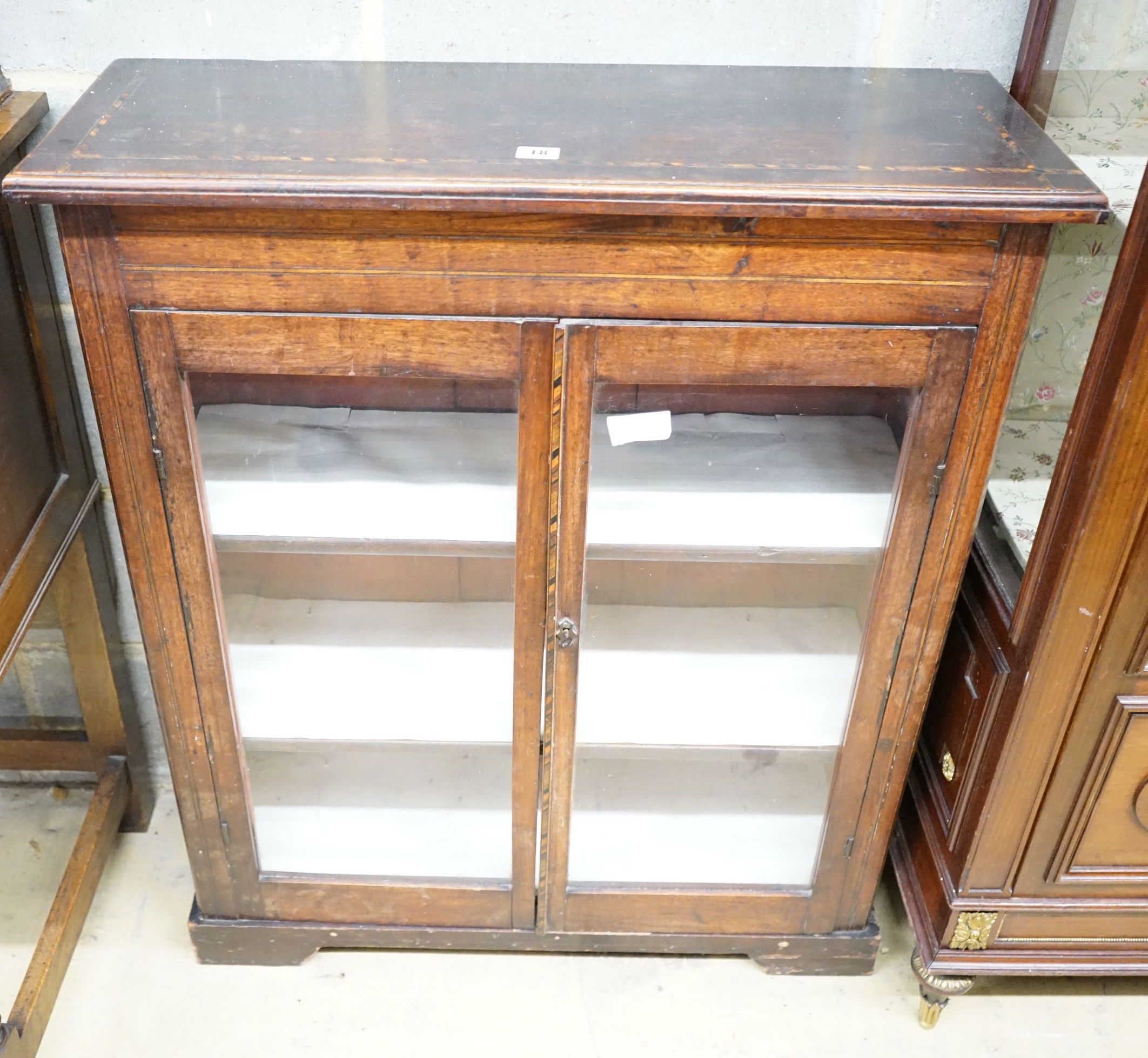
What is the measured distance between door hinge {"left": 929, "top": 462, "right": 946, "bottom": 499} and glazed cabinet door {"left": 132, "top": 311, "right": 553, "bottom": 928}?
0.46 m

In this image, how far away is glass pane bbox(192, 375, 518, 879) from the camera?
4.60 ft

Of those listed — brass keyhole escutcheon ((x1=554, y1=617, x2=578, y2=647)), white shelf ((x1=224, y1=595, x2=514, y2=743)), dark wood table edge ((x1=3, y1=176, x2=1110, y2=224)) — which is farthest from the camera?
white shelf ((x1=224, y1=595, x2=514, y2=743))

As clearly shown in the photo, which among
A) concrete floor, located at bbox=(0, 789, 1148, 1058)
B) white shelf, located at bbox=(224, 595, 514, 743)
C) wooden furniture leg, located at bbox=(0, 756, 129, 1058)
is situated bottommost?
concrete floor, located at bbox=(0, 789, 1148, 1058)

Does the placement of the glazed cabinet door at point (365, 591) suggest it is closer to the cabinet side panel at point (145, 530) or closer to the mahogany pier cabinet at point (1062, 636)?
the cabinet side panel at point (145, 530)

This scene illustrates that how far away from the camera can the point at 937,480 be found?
54.3 inches

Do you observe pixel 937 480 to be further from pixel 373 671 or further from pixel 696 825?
pixel 373 671

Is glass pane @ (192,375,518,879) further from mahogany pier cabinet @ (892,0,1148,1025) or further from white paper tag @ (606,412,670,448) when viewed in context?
mahogany pier cabinet @ (892,0,1148,1025)

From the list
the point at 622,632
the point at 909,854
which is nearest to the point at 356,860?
the point at 622,632

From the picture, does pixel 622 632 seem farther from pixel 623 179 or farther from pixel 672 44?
pixel 672 44

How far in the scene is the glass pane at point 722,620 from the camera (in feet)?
4.56

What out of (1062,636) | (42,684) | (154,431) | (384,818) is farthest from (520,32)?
(42,684)

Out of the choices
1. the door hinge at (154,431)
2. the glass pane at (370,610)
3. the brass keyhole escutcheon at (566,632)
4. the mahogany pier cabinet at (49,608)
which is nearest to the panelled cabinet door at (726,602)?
the brass keyhole escutcheon at (566,632)

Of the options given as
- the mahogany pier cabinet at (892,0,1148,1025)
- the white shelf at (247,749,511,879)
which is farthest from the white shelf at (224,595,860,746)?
the mahogany pier cabinet at (892,0,1148,1025)

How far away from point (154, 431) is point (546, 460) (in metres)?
0.46
